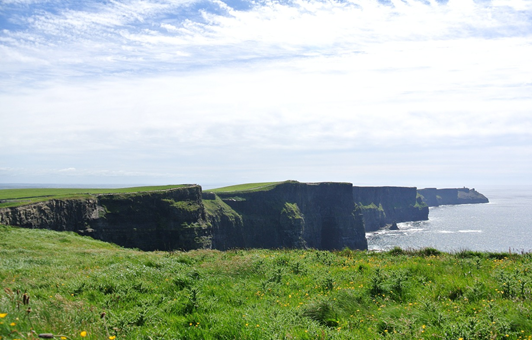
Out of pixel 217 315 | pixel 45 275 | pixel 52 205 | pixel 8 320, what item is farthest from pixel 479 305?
pixel 52 205

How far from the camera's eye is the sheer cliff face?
12338 cm

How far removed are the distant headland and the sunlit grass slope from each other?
147 ft

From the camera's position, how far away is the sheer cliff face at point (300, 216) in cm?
12338

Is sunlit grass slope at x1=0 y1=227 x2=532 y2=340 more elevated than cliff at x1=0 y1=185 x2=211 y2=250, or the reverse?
sunlit grass slope at x1=0 y1=227 x2=532 y2=340

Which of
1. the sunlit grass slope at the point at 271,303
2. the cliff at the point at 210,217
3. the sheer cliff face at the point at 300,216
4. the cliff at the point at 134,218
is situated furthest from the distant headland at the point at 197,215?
the sunlit grass slope at the point at 271,303

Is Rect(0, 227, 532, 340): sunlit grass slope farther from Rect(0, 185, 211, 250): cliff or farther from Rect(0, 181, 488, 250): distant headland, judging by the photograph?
Rect(0, 181, 488, 250): distant headland

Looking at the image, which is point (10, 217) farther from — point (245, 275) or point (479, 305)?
point (479, 305)

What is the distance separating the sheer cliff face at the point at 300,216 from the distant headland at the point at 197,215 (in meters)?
0.34

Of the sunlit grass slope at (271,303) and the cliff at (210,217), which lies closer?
the sunlit grass slope at (271,303)

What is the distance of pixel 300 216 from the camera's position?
132m

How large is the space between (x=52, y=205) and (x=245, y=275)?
55072 mm

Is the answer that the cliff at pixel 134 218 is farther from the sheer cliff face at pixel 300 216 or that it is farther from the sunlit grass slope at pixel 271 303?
the sunlit grass slope at pixel 271 303

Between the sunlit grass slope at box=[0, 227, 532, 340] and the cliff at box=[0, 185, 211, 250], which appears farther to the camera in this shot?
the cliff at box=[0, 185, 211, 250]

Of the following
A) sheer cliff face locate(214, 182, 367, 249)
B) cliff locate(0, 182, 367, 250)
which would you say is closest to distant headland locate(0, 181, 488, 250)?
cliff locate(0, 182, 367, 250)
